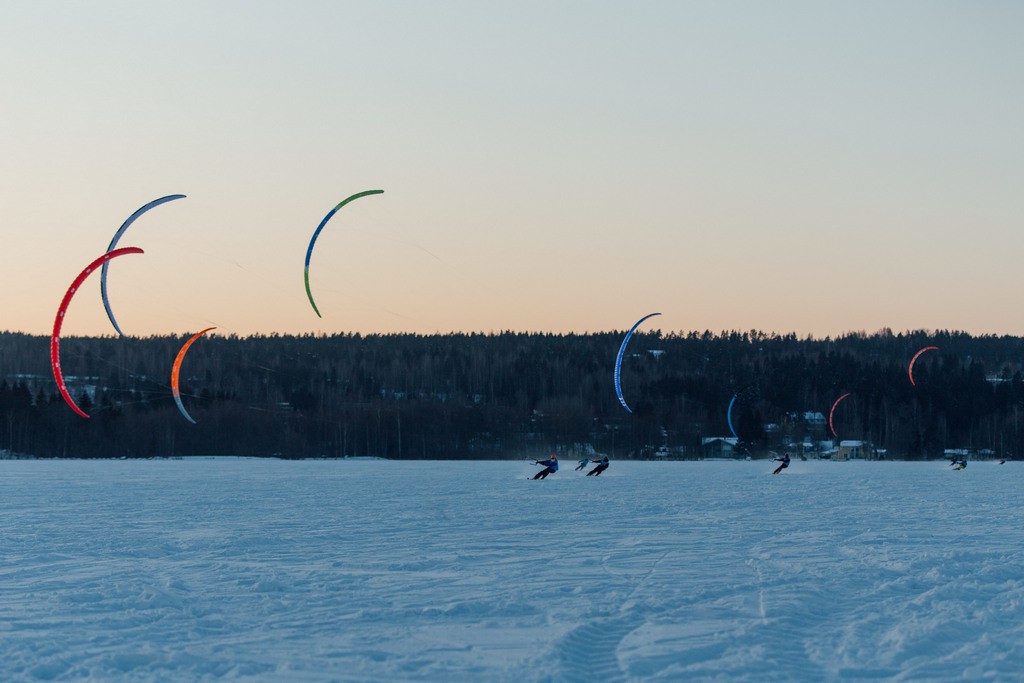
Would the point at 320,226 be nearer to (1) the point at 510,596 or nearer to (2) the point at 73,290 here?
(2) the point at 73,290

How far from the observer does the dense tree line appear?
3846 inches

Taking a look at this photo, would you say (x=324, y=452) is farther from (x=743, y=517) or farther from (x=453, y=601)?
(x=453, y=601)

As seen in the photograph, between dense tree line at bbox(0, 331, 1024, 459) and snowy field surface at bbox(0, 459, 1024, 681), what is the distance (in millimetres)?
77548

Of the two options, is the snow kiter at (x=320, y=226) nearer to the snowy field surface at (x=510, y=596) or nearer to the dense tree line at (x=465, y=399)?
the snowy field surface at (x=510, y=596)

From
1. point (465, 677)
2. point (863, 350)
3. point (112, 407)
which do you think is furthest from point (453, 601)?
→ point (863, 350)

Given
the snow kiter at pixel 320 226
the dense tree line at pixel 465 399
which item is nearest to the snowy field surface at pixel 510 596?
the snow kiter at pixel 320 226

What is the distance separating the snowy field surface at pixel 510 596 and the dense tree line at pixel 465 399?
77.5 m

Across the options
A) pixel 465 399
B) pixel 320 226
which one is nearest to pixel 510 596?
Answer: pixel 320 226

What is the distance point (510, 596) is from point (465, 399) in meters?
106

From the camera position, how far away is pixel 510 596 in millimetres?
11281

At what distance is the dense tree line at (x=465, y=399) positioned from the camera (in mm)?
97688

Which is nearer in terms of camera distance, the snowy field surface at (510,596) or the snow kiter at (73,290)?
the snowy field surface at (510,596)

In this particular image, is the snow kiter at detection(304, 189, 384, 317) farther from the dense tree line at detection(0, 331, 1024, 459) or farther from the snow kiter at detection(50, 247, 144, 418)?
the dense tree line at detection(0, 331, 1024, 459)

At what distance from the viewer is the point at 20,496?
28828mm
